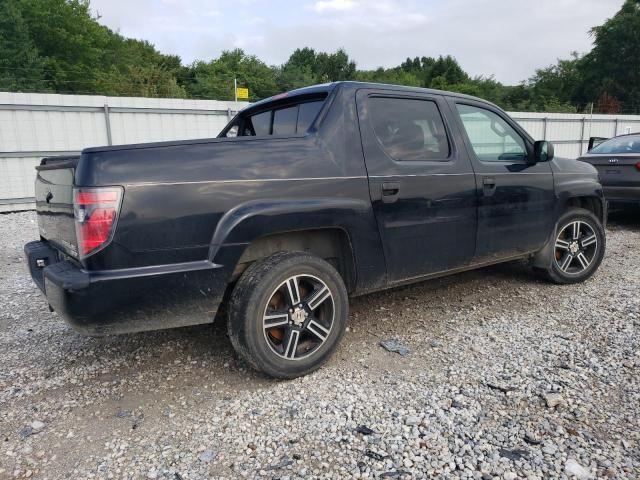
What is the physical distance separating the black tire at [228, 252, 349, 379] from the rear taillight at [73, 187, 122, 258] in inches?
30.7

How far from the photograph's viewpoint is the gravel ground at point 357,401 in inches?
83.7

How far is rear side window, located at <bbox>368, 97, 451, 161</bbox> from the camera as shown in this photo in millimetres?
3164

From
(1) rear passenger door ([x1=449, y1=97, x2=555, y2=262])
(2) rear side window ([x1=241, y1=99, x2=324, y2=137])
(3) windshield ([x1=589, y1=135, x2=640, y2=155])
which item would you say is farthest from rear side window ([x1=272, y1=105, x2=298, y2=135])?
(3) windshield ([x1=589, y1=135, x2=640, y2=155])

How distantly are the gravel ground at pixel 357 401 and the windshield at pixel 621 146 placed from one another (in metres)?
Result: 4.50

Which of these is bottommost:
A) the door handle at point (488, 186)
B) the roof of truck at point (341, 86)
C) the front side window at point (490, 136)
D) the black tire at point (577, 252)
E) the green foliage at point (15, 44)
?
the black tire at point (577, 252)

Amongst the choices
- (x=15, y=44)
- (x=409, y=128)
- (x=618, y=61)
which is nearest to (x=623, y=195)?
(x=409, y=128)

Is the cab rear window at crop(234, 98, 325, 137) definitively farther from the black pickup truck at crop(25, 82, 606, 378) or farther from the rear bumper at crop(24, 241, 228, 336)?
the rear bumper at crop(24, 241, 228, 336)

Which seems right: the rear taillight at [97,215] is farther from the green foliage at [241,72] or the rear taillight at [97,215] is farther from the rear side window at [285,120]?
the green foliage at [241,72]

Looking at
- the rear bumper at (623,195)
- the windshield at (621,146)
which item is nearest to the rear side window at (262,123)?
the rear bumper at (623,195)

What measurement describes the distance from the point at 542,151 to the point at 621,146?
15.1ft

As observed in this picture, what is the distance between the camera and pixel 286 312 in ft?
9.08

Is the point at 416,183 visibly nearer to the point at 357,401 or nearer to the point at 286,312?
the point at 286,312

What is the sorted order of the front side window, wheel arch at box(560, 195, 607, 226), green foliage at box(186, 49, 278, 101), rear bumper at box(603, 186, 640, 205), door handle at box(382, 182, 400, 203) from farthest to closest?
green foliage at box(186, 49, 278, 101) < rear bumper at box(603, 186, 640, 205) < wheel arch at box(560, 195, 607, 226) < the front side window < door handle at box(382, 182, 400, 203)

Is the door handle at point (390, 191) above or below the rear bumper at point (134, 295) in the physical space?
above
